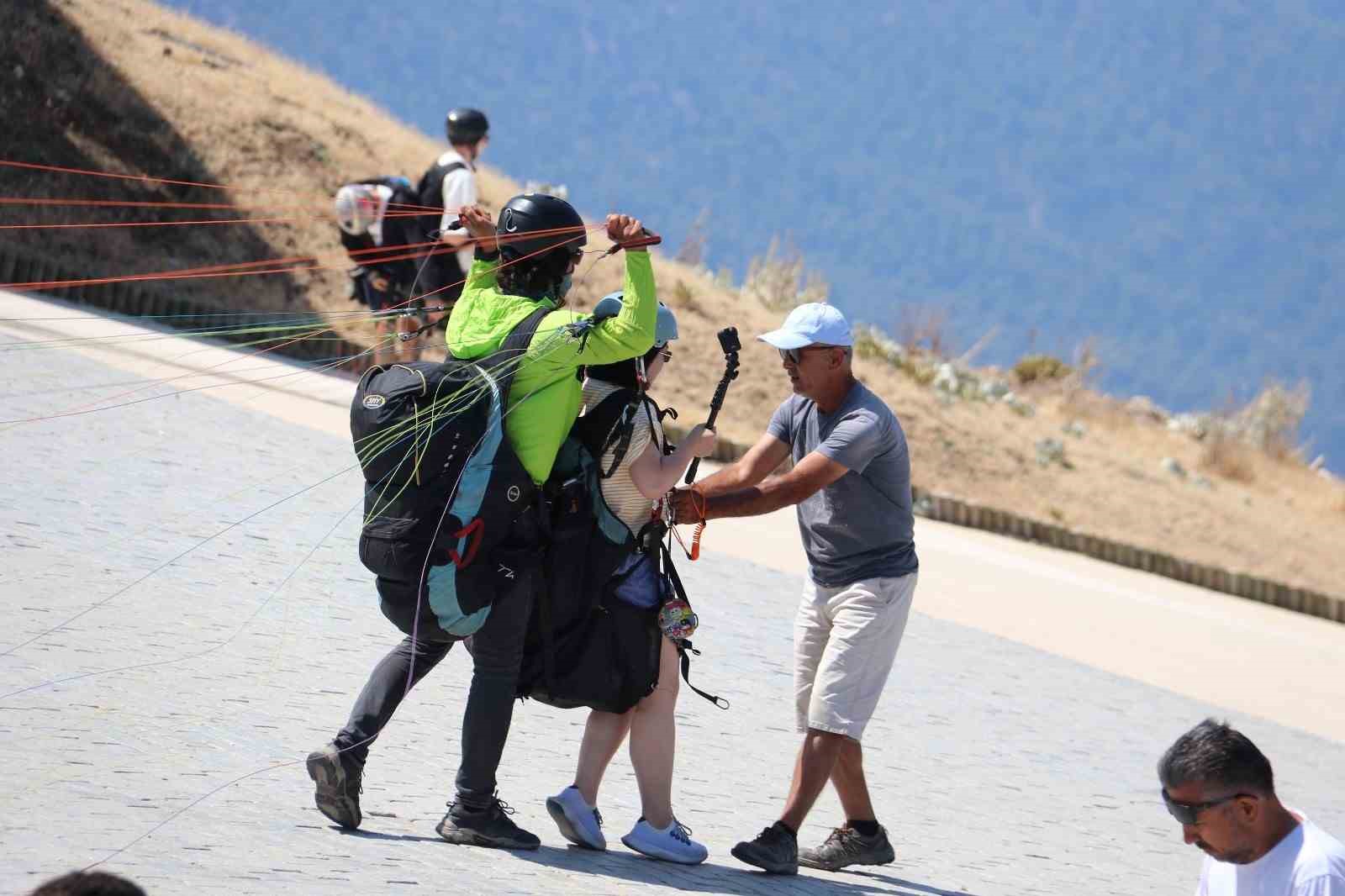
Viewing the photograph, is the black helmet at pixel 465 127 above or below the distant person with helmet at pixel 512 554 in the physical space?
above

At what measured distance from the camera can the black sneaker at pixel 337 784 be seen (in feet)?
15.3

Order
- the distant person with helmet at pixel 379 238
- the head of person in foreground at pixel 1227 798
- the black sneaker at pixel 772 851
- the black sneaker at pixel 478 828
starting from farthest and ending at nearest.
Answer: the distant person with helmet at pixel 379 238 → the black sneaker at pixel 772 851 → the black sneaker at pixel 478 828 → the head of person in foreground at pixel 1227 798

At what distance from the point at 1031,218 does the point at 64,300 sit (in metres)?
42.6

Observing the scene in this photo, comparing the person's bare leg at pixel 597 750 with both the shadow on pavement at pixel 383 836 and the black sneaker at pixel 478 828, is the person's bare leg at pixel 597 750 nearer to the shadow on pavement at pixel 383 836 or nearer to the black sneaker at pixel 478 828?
the black sneaker at pixel 478 828

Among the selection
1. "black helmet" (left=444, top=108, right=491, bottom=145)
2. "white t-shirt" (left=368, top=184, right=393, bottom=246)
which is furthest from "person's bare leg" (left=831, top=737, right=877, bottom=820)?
"white t-shirt" (left=368, top=184, right=393, bottom=246)

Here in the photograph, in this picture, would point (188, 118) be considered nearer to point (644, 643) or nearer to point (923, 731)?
point (923, 731)

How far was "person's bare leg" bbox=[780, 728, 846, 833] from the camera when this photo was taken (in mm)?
5293

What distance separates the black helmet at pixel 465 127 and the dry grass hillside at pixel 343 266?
4858mm

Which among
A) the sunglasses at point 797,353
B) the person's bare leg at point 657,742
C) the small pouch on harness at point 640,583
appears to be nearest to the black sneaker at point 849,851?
the person's bare leg at point 657,742

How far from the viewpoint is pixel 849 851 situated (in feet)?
18.0

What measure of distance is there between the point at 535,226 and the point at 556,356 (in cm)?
41

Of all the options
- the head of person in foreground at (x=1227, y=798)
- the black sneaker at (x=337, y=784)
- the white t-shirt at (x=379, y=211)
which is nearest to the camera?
the head of person in foreground at (x=1227, y=798)

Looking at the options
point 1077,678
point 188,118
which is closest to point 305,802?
point 1077,678

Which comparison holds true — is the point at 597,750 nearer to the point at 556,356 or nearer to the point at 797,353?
the point at 556,356
